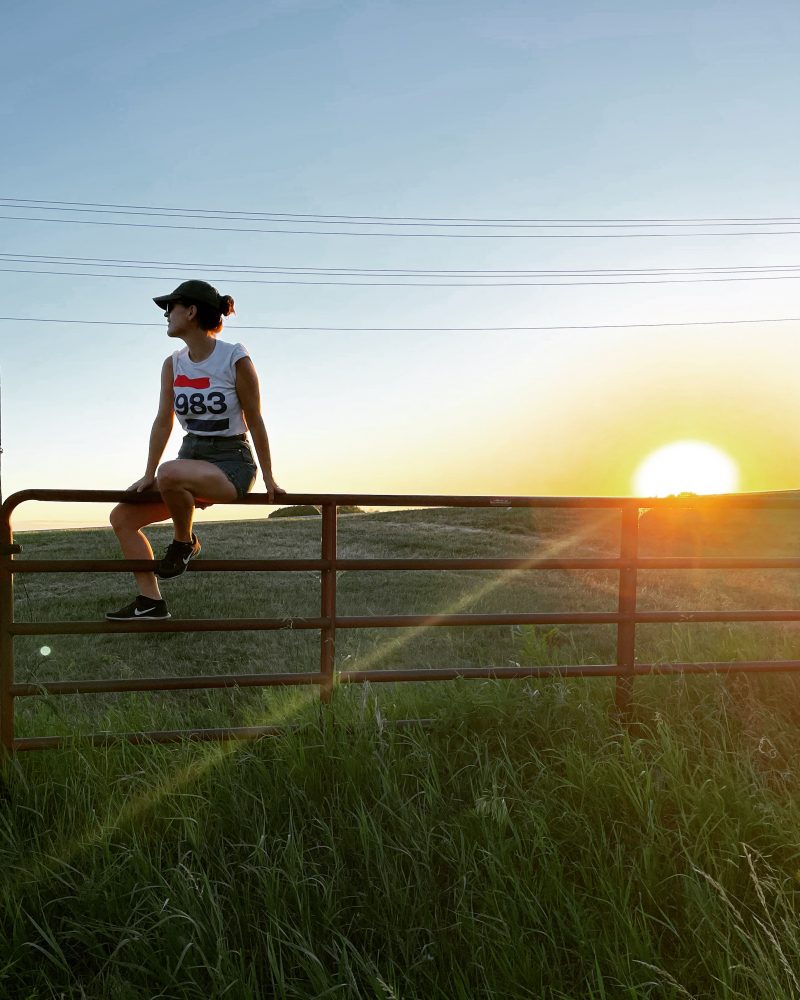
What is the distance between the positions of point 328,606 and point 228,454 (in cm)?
97

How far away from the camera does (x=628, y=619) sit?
→ 483 centimetres

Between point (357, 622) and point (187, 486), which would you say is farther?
point (357, 622)

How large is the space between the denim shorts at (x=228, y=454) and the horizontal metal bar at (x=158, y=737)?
1184 mm

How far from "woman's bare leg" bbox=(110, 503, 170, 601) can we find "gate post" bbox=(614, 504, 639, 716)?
2598mm

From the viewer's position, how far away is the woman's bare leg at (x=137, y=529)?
4445 mm

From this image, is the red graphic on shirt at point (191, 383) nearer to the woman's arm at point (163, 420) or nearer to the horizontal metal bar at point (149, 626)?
the woman's arm at point (163, 420)

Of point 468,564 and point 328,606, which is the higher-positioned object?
point 468,564

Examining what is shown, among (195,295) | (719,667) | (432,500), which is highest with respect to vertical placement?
(195,295)

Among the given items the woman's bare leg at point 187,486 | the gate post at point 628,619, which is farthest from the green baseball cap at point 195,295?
the gate post at point 628,619

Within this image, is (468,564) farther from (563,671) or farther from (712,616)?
(712,616)

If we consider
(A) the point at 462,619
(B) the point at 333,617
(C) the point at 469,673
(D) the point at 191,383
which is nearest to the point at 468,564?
(A) the point at 462,619

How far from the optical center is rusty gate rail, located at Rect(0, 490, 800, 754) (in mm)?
4184

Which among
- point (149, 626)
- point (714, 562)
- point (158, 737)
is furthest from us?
point (714, 562)

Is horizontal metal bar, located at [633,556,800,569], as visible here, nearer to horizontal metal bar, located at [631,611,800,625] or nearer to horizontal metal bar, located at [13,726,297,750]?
horizontal metal bar, located at [631,611,800,625]
